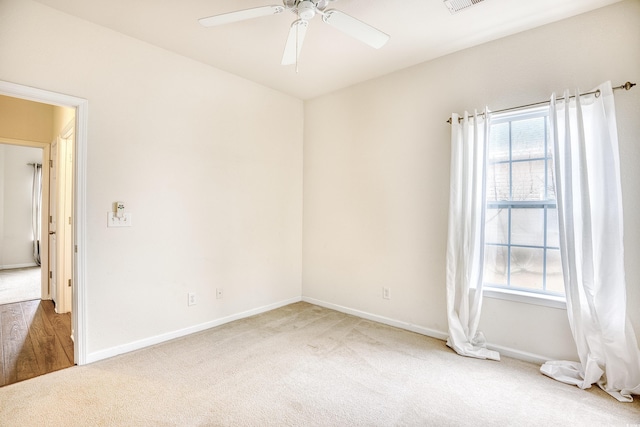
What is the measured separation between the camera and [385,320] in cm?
335

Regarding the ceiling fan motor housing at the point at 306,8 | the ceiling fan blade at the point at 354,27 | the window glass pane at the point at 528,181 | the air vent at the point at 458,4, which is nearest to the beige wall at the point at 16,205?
the ceiling fan motor housing at the point at 306,8

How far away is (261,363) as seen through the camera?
2.46 m

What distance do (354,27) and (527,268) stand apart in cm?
237

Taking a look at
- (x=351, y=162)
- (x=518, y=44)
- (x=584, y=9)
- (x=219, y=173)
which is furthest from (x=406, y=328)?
(x=584, y=9)

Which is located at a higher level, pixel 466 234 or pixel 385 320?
pixel 466 234

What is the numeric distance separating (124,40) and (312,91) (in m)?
2.04

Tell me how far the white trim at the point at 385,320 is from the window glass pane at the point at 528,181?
1465 millimetres

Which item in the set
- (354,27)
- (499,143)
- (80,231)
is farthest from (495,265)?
(80,231)

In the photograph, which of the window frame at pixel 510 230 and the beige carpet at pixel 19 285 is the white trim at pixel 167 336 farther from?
the beige carpet at pixel 19 285

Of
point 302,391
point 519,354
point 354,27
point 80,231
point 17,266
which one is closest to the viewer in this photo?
point 354,27

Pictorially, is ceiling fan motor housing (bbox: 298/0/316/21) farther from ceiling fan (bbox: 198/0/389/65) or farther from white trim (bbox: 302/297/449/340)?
white trim (bbox: 302/297/449/340)

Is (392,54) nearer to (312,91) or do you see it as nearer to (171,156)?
(312,91)

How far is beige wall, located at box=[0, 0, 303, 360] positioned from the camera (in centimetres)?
237

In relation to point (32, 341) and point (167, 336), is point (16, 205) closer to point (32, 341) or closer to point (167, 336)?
point (32, 341)
